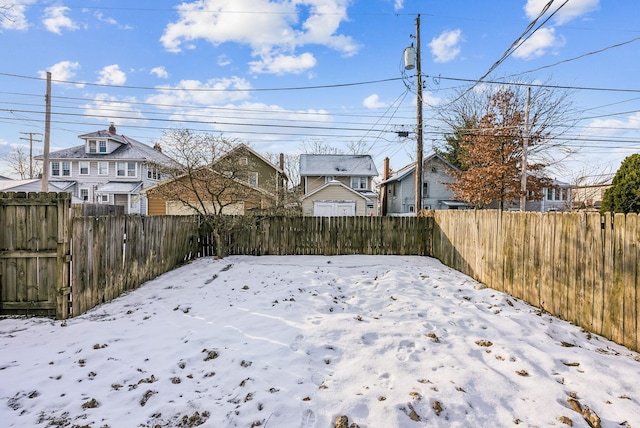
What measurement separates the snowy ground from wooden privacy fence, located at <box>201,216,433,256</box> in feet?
16.7

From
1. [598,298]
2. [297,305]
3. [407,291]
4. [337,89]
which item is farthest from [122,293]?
→ [337,89]

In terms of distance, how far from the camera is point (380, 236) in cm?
1061

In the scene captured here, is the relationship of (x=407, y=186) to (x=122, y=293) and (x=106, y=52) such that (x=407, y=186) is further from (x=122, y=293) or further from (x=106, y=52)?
(x=122, y=293)

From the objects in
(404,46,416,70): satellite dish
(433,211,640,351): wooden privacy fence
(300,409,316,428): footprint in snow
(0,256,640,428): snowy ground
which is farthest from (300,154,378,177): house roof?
(300,409,316,428): footprint in snow

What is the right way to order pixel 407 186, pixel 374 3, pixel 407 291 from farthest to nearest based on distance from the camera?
pixel 407 186 → pixel 374 3 → pixel 407 291

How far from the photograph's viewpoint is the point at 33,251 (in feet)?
15.0

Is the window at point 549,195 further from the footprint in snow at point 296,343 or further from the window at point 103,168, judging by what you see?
the window at point 103,168

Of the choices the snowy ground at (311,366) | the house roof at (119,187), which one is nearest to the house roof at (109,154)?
the house roof at (119,187)

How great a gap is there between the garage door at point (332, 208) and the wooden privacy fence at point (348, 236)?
12.5 m

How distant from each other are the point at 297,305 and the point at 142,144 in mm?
33886

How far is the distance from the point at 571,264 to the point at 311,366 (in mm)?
3908

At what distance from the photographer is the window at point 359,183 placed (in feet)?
91.9

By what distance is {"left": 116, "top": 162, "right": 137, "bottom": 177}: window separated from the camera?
2812cm

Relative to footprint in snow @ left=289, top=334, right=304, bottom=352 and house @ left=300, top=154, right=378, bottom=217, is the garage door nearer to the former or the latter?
house @ left=300, top=154, right=378, bottom=217
